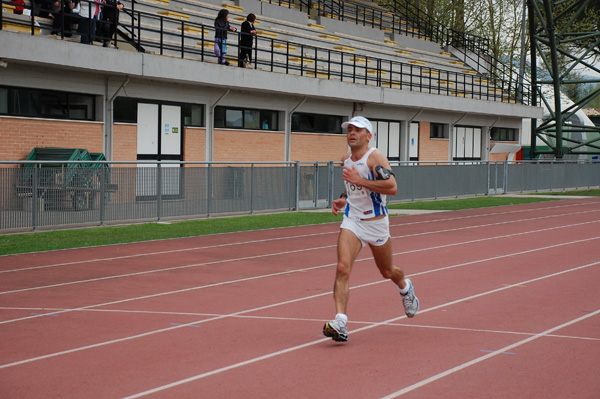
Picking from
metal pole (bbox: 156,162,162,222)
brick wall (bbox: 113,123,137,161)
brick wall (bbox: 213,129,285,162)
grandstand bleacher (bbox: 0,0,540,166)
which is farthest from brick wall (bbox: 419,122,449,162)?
metal pole (bbox: 156,162,162,222)

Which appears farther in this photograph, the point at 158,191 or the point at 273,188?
the point at 273,188

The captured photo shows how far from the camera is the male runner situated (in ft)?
26.5

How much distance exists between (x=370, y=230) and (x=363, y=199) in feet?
0.96

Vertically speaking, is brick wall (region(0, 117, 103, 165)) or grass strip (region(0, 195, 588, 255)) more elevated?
brick wall (region(0, 117, 103, 165))

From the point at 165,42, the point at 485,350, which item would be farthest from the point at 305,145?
the point at 485,350

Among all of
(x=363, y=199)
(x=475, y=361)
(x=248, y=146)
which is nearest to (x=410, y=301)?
(x=363, y=199)

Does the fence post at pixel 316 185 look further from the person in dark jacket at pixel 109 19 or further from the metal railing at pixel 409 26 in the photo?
the metal railing at pixel 409 26

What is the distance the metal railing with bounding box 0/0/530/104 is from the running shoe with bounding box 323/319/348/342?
16854 mm

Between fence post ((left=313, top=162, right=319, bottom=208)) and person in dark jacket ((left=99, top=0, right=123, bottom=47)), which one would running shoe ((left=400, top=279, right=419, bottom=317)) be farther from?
fence post ((left=313, top=162, right=319, bottom=208))

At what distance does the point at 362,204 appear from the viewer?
27.5 ft

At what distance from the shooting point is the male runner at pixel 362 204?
809 centimetres

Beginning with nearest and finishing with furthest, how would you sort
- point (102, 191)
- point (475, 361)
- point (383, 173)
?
point (475, 361)
point (383, 173)
point (102, 191)

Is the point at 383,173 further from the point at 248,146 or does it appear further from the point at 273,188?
the point at 248,146

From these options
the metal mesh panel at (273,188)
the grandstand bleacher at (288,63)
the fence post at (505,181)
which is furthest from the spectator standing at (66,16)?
the fence post at (505,181)
